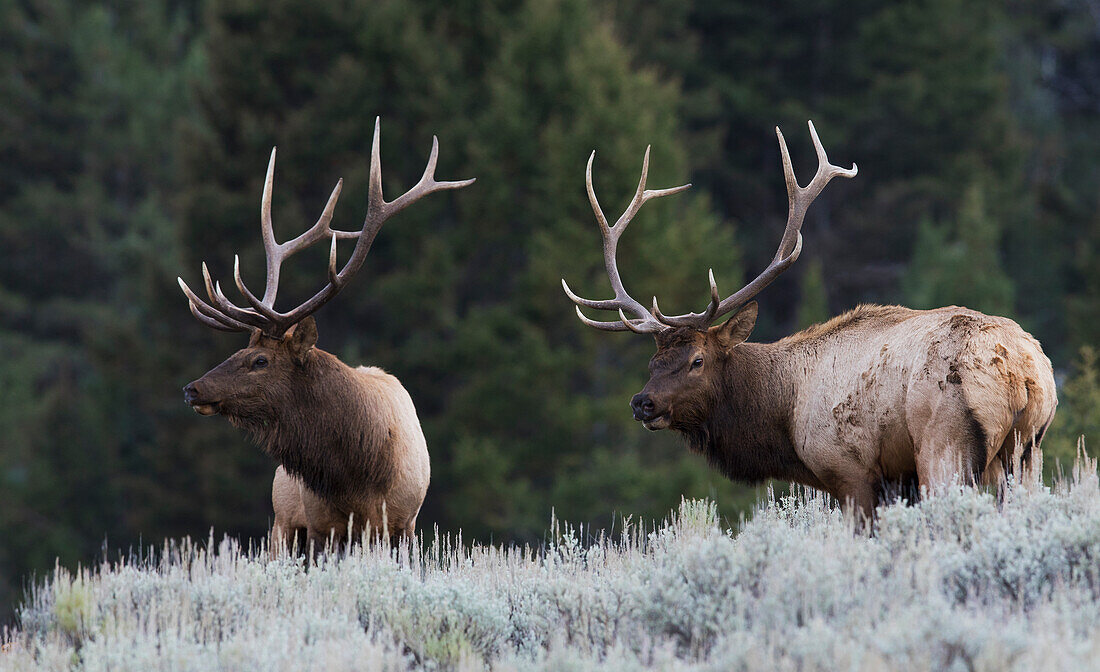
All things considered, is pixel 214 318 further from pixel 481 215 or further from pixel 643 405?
pixel 481 215

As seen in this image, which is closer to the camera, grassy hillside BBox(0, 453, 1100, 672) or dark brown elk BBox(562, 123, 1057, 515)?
grassy hillside BBox(0, 453, 1100, 672)

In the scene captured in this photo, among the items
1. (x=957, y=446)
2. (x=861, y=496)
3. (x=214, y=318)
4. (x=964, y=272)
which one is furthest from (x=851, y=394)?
(x=964, y=272)

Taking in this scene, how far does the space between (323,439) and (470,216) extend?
13.8m

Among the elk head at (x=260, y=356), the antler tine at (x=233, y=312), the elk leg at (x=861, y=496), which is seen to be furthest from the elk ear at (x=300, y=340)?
the elk leg at (x=861, y=496)

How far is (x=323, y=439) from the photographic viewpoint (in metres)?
7.96

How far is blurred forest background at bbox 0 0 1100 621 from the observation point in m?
20.5

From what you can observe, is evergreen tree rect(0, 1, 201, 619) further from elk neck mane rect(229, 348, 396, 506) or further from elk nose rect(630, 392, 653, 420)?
elk nose rect(630, 392, 653, 420)

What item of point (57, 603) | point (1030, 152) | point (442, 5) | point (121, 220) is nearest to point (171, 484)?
point (121, 220)

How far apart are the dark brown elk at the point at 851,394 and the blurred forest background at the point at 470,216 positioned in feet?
33.6

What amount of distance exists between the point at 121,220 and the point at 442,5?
28.5 feet

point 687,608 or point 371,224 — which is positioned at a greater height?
point 371,224

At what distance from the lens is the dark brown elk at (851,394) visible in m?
6.07

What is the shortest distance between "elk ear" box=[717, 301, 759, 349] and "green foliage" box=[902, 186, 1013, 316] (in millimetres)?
12219

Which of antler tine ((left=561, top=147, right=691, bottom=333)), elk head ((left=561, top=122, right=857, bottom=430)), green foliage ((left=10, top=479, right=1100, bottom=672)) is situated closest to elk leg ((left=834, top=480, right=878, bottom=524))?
green foliage ((left=10, top=479, right=1100, bottom=672))
